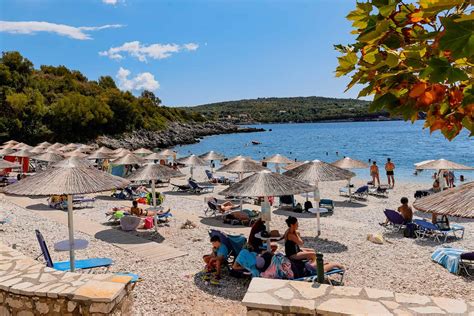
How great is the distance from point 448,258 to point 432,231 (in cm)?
298

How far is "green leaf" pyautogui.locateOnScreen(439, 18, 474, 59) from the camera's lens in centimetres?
107

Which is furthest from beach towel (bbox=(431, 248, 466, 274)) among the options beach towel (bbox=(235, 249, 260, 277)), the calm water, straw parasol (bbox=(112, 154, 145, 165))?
the calm water

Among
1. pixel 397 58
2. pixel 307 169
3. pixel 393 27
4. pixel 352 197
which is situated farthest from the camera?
pixel 352 197

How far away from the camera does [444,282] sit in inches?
286

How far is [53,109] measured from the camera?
52.3 m

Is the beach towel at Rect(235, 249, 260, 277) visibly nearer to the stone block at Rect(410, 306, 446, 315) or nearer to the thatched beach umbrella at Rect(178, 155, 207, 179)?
the stone block at Rect(410, 306, 446, 315)

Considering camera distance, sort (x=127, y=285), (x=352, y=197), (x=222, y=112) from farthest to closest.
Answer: (x=222, y=112) < (x=352, y=197) < (x=127, y=285)

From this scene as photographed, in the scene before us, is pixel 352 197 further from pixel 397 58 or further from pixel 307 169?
pixel 397 58

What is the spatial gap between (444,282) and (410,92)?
281 inches

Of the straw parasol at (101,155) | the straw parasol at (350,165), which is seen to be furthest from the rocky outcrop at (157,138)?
the straw parasol at (350,165)

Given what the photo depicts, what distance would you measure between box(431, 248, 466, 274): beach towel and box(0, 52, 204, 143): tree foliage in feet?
159

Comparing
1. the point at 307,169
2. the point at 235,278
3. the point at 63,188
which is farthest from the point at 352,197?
the point at 63,188

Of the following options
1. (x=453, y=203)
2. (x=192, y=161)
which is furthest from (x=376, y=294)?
(x=192, y=161)

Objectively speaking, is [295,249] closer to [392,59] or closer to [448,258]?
[448,258]
